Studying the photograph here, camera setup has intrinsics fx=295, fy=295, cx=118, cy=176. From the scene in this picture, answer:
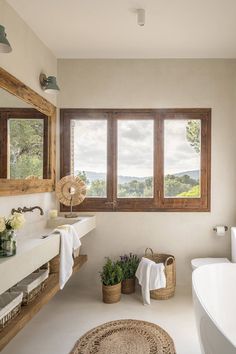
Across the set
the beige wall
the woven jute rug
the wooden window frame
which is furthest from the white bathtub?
the beige wall

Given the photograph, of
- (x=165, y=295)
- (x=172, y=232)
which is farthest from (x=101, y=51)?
(x=165, y=295)

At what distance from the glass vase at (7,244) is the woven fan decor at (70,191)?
4.80 feet

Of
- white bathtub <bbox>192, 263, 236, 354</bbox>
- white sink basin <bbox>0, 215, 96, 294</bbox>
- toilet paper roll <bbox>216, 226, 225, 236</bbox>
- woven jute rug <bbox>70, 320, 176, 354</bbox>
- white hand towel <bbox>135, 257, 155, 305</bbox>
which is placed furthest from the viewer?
toilet paper roll <bbox>216, 226, 225, 236</bbox>

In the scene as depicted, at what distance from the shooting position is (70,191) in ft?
10.8

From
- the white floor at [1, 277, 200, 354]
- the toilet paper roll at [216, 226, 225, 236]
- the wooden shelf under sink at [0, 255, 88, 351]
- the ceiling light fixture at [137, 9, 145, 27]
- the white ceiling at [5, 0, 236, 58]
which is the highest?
the white ceiling at [5, 0, 236, 58]

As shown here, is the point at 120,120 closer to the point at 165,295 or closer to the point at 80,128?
the point at 80,128

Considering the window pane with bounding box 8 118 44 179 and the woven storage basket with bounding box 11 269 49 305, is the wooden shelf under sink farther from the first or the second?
the window pane with bounding box 8 118 44 179

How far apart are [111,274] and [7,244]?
165 centimetres

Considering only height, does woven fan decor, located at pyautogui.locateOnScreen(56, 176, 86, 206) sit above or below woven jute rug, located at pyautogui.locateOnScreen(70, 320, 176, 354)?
above

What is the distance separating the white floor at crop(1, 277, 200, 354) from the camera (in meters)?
2.36

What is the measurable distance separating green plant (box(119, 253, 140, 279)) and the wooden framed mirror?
3.85ft

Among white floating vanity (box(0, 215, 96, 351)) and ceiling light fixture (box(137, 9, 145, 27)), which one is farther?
ceiling light fixture (box(137, 9, 145, 27))

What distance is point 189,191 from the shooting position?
11.5 feet

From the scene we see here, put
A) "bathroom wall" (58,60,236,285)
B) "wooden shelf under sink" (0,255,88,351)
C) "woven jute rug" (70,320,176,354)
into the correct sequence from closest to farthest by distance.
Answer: "wooden shelf under sink" (0,255,88,351)
"woven jute rug" (70,320,176,354)
"bathroom wall" (58,60,236,285)
